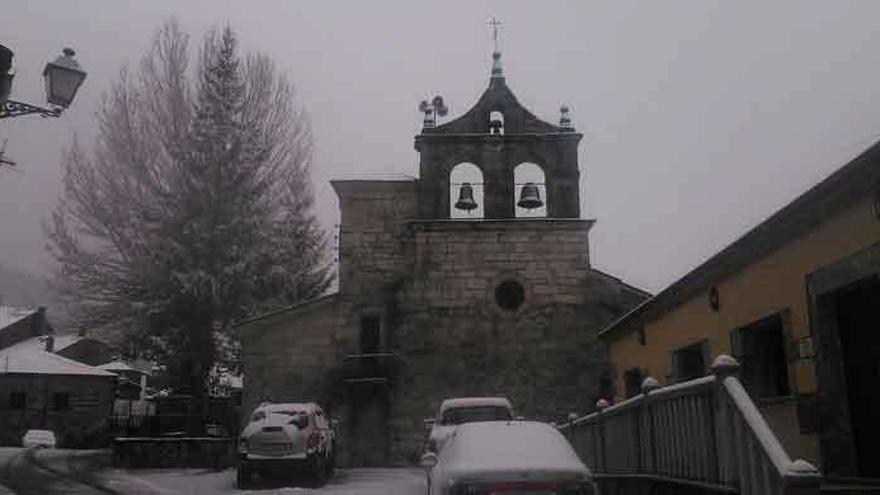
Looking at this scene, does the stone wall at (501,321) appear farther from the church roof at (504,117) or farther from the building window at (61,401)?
the building window at (61,401)

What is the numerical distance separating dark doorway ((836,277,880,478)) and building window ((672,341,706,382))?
4440mm

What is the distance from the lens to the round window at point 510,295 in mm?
22609

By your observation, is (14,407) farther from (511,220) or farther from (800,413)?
(800,413)

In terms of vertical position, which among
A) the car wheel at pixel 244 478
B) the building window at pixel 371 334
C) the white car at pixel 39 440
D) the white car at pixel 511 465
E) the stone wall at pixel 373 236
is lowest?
the car wheel at pixel 244 478

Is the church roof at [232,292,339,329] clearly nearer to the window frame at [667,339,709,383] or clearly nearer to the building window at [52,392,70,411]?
the window frame at [667,339,709,383]

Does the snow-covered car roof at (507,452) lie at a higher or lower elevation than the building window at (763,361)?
lower

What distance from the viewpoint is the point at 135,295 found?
2733 cm

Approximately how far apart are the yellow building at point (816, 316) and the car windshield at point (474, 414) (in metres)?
4.73

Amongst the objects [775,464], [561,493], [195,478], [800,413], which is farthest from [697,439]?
[195,478]

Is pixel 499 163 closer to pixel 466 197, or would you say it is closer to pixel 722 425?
pixel 466 197

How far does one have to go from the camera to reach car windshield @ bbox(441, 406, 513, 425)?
1484cm

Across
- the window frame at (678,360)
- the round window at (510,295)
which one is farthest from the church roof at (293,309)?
the window frame at (678,360)

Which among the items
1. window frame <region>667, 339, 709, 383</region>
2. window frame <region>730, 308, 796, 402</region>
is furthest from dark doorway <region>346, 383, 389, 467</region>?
window frame <region>730, 308, 796, 402</region>

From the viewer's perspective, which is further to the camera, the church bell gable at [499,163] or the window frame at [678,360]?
the church bell gable at [499,163]
